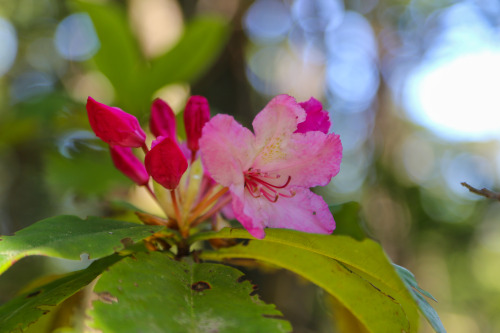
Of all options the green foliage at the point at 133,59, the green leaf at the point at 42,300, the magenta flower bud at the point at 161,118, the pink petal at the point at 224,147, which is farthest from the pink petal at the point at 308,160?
the green foliage at the point at 133,59

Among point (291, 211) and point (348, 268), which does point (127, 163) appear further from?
point (348, 268)

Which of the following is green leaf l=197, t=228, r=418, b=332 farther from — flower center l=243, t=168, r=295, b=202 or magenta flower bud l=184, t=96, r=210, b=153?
magenta flower bud l=184, t=96, r=210, b=153

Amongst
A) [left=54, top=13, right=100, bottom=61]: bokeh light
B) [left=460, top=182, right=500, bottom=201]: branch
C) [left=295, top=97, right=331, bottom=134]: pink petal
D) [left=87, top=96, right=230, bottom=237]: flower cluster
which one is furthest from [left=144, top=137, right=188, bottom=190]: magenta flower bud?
[left=54, top=13, right=100, bottom=61]: bokeh light

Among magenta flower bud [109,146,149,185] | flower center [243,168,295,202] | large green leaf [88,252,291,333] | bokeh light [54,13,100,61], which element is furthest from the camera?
bokeh light [54,13,100,61]

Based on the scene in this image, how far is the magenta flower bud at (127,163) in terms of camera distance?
1134 millimetres

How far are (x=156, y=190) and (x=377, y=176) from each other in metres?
3.92

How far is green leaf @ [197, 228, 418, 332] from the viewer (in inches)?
31.9

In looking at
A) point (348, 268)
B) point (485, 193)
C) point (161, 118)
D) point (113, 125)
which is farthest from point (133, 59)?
point (485, 193)

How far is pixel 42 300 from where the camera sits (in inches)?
34.4

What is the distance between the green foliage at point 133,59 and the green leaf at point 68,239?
4.39ft

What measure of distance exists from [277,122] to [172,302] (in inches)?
18.4

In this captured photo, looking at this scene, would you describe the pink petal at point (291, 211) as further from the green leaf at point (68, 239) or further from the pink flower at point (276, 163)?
the green leaf at point (68, 239)

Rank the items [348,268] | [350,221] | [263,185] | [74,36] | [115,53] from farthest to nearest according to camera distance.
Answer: [74,36] → [115,53] → [263,185] → [348,268] → [350,221]

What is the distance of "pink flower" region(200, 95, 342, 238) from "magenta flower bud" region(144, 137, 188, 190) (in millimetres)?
61
